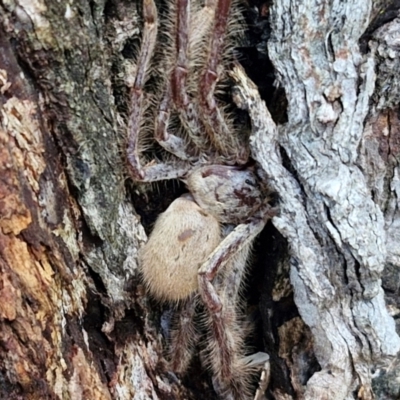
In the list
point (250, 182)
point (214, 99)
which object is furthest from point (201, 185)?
point (214, 99)

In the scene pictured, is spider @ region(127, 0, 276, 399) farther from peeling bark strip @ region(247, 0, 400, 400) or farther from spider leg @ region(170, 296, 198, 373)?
peeling bark strip @ region(247, 0, 400, 400)

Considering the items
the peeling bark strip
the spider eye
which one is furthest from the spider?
the peeling bark strip

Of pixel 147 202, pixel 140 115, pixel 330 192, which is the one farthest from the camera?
pixel 147 202

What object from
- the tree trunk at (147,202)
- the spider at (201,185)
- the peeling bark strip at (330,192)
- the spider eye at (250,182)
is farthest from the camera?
the spider eye at (250,182)

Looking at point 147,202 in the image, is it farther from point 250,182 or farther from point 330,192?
point 330,192

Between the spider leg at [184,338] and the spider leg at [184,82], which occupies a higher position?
the spider leg at [184,82]

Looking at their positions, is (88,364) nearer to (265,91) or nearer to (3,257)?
(3,257)

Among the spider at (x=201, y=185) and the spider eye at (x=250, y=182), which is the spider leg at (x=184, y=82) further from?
the spider eye at (x=250, y=182)

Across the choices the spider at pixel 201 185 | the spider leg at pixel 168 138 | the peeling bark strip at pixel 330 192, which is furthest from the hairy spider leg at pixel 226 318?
the spider leg at pixel 168 138
